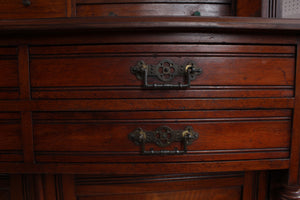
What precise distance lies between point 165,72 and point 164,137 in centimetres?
16

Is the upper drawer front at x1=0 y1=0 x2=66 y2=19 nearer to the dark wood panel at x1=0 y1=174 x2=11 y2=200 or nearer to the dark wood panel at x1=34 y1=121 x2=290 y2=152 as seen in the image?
A: the dark wood panel at x1=34 y1=121 x2=290 y2=152

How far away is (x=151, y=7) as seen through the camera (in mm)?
627

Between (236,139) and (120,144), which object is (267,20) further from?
(120,144)

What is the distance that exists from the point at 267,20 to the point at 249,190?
51 cm

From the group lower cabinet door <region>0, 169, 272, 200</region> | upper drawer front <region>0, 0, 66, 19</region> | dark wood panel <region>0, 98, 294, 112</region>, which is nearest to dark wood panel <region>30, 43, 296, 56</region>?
dark wood panel <region>0, 98, 294, 112</region>

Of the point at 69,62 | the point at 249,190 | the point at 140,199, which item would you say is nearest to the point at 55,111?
the point at 69,62

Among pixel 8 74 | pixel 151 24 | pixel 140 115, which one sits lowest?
pixel 140 115

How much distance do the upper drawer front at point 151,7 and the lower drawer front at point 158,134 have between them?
1.35 ft

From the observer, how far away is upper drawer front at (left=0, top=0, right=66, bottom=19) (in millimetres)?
591

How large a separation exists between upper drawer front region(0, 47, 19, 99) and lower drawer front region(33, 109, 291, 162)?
3.2 inches

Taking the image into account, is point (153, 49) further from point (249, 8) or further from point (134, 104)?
point (249, 8)

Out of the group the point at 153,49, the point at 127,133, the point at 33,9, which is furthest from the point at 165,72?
the point at 33,9

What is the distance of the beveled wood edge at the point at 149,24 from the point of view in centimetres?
37

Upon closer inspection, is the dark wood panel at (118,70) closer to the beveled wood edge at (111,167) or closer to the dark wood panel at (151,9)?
the beveled wood edge at (111,167)
